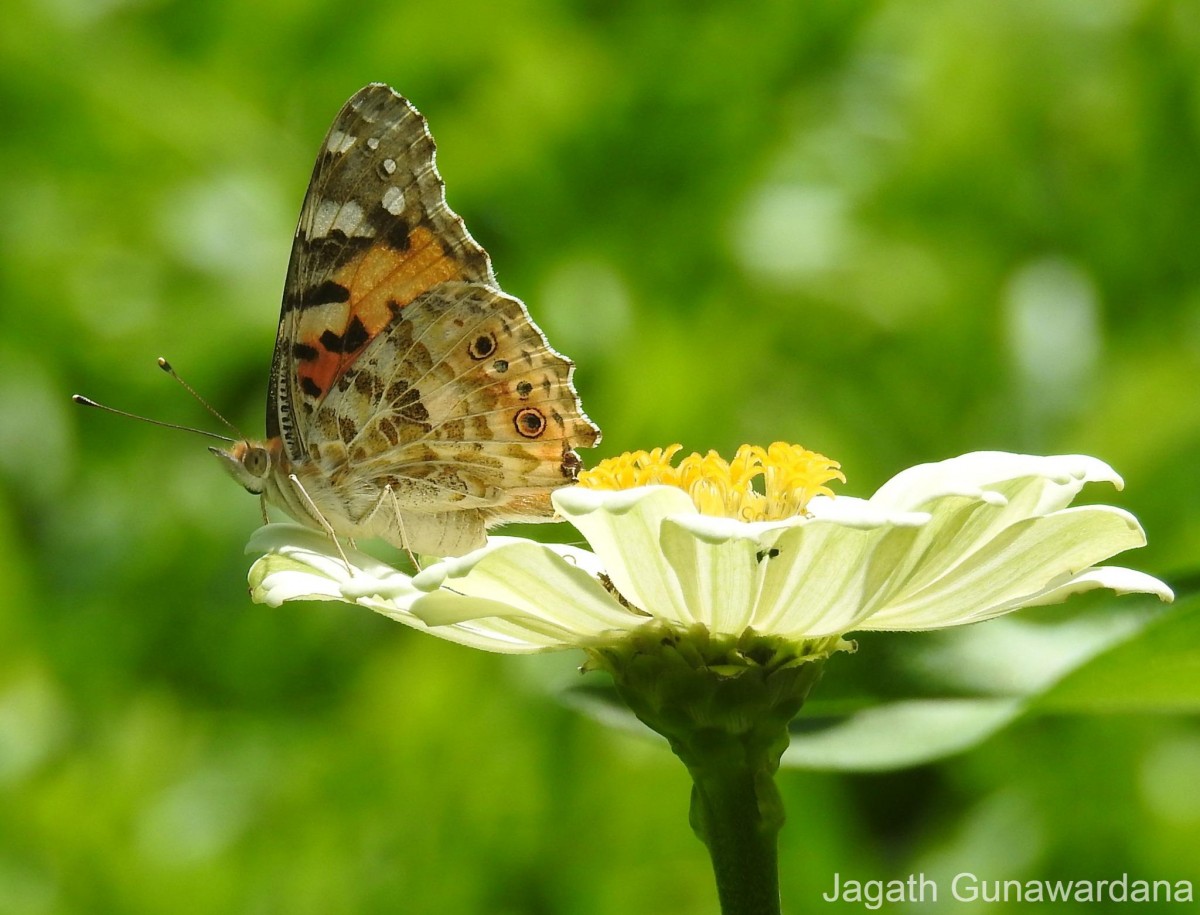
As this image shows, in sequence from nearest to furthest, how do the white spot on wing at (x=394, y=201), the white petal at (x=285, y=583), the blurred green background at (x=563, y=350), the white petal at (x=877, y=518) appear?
the white petal at (x=877, y=518), the white petal at (x=285, y=583), the white spot on wing at (x=394, y=201), the blurred green background at (x=563, y=350)

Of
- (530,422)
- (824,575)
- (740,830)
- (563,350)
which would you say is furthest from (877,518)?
(563,350)

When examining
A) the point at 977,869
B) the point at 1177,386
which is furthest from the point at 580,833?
the point at 1177,386

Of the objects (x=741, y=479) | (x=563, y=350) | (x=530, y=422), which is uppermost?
(x=563, y=350)

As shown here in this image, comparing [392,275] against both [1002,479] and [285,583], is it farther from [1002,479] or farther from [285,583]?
[1002,479]

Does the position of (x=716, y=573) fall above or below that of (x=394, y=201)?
below

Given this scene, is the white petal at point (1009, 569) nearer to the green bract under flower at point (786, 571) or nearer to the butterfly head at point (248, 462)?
the green bract under flower at point (786, 571)

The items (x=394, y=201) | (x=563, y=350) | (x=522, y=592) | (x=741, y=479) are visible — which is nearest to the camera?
(x=522, y=592)

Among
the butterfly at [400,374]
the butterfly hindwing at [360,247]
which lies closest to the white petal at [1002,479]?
the butterfly at [400,374]
